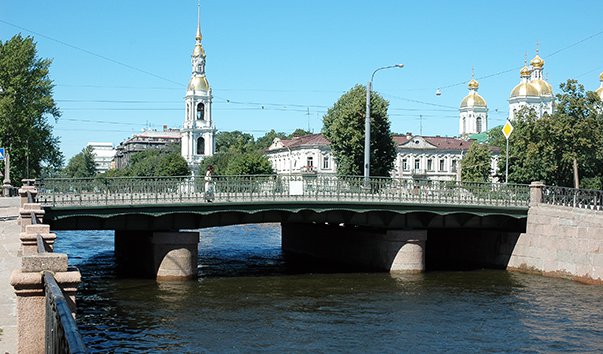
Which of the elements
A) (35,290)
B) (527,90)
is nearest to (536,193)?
(35,290)

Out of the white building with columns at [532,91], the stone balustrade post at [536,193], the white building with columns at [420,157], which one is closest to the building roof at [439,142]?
the white building with columns at [420,157]

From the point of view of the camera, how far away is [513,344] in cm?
2095

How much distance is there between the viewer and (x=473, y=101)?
152125 millimetres

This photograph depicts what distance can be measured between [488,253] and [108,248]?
23.4m

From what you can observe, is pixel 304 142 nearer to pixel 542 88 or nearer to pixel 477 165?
pixel 477 165

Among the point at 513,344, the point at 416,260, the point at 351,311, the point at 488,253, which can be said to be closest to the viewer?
the point at 513,344

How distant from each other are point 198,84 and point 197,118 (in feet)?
26.4

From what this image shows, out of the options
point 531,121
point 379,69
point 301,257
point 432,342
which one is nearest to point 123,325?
point 432,342

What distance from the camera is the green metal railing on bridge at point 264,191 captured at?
29.5m

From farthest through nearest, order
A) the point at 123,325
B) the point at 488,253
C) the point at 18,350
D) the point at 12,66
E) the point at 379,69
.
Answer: the point at 12,66, the point at 379,69, the point at 488,253, the point at 123,325, the point at 18,350

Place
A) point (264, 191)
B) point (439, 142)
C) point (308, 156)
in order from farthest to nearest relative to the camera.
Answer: point (439, 142) < point (308, 156) < point (264, 191)

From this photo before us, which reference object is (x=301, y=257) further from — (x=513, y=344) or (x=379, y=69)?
(x=513, y=344)

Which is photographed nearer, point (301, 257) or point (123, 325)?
point (123, 325)

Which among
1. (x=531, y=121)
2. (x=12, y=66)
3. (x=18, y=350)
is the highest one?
(x=12, y=66)
